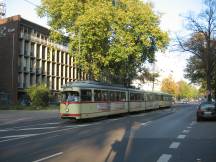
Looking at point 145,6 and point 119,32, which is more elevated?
point 145,6

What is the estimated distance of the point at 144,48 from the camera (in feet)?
149

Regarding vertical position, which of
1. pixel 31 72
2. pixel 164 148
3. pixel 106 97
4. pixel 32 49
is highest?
pixel 32 49

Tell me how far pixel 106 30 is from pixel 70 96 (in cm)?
1712

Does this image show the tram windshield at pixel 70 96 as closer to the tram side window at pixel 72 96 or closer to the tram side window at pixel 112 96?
the tram side window at pixel 72 96

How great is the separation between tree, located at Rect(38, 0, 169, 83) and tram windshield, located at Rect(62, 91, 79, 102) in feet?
51.8

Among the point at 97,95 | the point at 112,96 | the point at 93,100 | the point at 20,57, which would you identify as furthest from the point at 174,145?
the point at 20,57

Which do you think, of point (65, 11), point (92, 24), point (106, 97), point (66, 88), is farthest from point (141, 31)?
point (66, 88)

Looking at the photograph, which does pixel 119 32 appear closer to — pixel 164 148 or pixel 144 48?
Result: pixel 144 48

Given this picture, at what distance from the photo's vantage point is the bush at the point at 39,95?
50656 mm

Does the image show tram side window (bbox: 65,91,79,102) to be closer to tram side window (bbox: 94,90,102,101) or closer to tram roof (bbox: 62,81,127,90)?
tram roof (bbox: 62,81,127,90)

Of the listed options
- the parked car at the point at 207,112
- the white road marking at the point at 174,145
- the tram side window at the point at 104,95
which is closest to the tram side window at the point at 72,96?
the tram side window at the point at 104,95

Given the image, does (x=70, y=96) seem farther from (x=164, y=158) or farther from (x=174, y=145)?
(x=164, y=158)

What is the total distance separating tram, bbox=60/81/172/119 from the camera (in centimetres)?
2508

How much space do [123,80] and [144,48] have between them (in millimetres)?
13169
